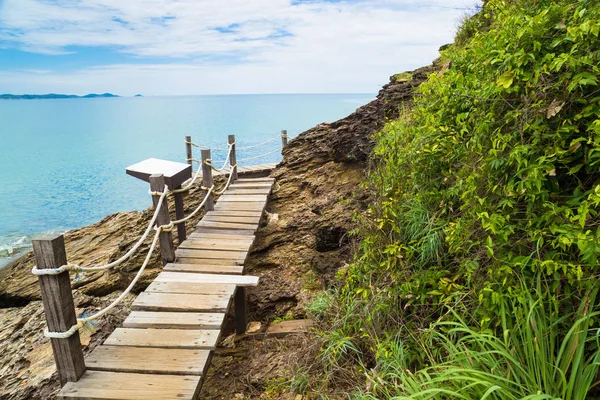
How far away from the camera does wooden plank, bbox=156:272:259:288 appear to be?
14.1 ft

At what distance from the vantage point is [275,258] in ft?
19.6

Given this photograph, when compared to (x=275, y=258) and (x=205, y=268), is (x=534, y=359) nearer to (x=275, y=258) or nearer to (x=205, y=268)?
(x=205, y=268)

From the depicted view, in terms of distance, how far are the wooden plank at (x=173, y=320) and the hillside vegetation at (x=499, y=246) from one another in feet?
3.83

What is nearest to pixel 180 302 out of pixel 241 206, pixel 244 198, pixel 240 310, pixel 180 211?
pixel 240 310

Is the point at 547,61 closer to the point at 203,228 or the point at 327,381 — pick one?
the point at 327,381

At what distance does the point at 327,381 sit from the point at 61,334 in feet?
6.88

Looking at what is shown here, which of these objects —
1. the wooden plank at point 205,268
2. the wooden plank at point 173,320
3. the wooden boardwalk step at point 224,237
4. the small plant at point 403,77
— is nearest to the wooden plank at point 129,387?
the wooden plank at point 173,320

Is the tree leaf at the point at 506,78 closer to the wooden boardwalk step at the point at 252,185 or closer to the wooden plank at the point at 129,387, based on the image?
the wooden plank at the point at 129,387

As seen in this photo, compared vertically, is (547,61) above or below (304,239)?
above

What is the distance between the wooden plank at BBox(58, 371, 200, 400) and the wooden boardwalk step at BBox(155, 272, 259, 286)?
149 centimetres

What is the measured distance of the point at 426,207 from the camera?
3.04 meters

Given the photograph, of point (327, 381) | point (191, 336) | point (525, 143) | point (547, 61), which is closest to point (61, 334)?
point (191, 336)

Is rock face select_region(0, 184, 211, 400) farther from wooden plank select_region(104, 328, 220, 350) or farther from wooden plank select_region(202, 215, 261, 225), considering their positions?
wooden plank select_region(104, 328, 220, 350)

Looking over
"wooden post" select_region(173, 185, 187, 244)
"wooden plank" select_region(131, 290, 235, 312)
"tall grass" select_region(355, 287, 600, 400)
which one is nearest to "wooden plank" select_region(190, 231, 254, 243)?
"wooden post" select_region(173, 185, 187, 244)
